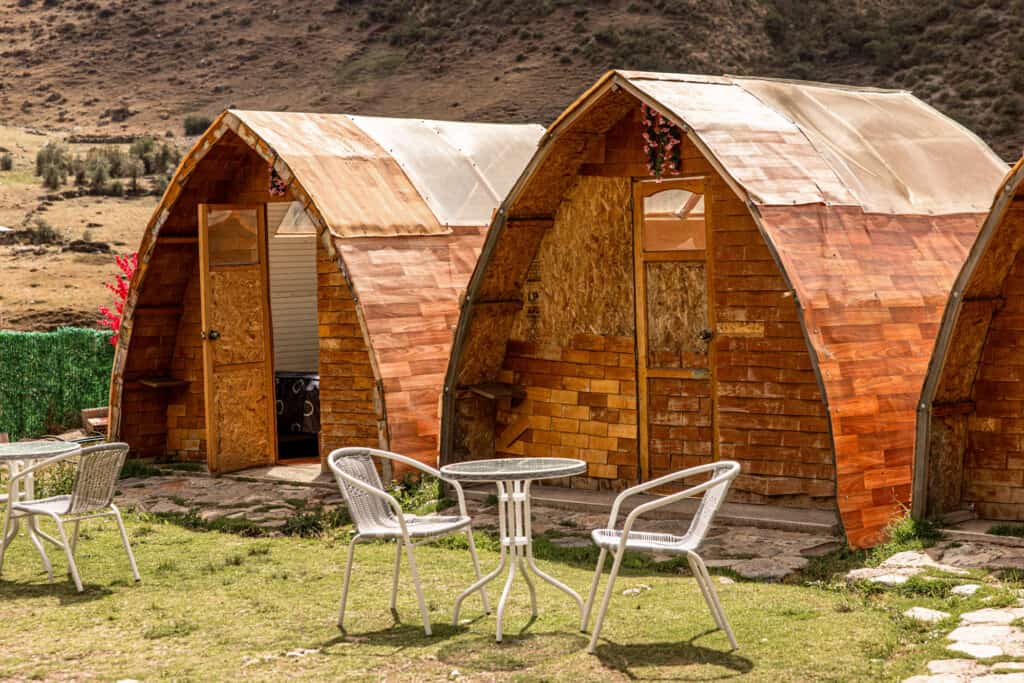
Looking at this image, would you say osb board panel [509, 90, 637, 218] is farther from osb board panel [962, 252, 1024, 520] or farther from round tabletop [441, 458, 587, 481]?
round tabletop [441, 458, 587, 481]

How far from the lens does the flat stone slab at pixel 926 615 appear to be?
22.9 ft

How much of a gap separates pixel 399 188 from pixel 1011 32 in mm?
25408

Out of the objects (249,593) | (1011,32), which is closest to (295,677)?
(249,593)

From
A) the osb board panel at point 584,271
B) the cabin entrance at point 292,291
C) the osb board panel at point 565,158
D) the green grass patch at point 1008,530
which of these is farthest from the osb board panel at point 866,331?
the cabin entrance at point 292,291

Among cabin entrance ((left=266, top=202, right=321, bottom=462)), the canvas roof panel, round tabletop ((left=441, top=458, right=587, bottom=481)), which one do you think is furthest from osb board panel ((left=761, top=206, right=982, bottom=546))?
cabin entrance ((left=266, top=202, right=321, bottom=462))

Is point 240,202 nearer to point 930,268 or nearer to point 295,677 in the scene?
point 930,268


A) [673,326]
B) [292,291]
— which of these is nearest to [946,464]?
[673,326]

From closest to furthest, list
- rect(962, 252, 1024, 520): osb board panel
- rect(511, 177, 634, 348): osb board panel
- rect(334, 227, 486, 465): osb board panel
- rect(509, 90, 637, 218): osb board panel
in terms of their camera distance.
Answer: rect(962, 252, 1024, 520): osb board panel < rect(509, 90, 637, 218): osb board panel < rect(511, 177, 634, 348): osb board panel < rect(334, 227, 486, 465): osb board panel

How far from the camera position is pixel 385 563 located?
892cm

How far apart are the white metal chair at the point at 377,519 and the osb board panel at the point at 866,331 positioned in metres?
2.66

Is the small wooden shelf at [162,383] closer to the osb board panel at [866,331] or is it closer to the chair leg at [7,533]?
the chair leg at [7,533]

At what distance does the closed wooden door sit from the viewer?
10.5 meters

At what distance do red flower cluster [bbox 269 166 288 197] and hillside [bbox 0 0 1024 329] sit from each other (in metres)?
15.1

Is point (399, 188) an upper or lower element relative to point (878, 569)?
upper
